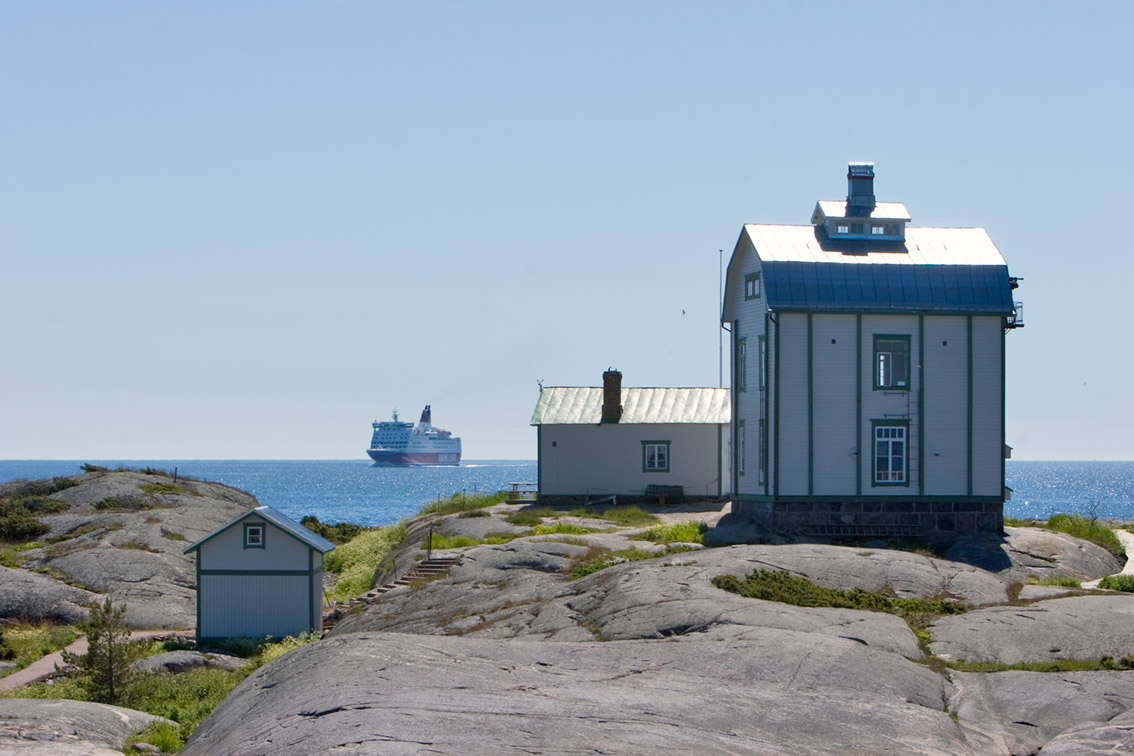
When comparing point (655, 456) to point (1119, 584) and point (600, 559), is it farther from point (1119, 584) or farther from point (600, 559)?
point (1119, 584)

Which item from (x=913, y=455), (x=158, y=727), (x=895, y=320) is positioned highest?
(x=895, y=320)

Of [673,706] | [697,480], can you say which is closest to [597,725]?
[673,706]

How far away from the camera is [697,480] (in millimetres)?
48844

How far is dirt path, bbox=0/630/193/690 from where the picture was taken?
1068 inches

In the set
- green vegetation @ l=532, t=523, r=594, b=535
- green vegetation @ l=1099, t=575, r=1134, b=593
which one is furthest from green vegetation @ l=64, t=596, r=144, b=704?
green vegetation @ l=1099, t=575, r=1134, b=593

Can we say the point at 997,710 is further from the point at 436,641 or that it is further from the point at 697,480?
the point at 697,480

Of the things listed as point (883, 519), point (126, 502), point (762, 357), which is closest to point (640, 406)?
point (762, 357)

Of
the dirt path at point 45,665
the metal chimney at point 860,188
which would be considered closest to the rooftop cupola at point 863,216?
the metal chimney at point 860,188

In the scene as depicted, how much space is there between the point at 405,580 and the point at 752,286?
49.5 ft

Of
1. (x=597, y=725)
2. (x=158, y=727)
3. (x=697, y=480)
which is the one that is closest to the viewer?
(x=597, y=725)

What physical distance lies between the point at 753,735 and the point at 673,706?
4.10ft

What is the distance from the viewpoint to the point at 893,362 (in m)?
37.4

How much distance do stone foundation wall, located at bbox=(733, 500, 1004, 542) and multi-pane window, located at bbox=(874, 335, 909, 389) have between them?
151 inches

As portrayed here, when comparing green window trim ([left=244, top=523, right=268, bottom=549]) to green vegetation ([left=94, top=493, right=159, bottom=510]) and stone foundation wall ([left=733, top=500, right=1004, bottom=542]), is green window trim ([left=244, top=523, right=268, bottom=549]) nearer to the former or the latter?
stone foundation wall ([left=733, top=500, right=1004, bottom=542])
